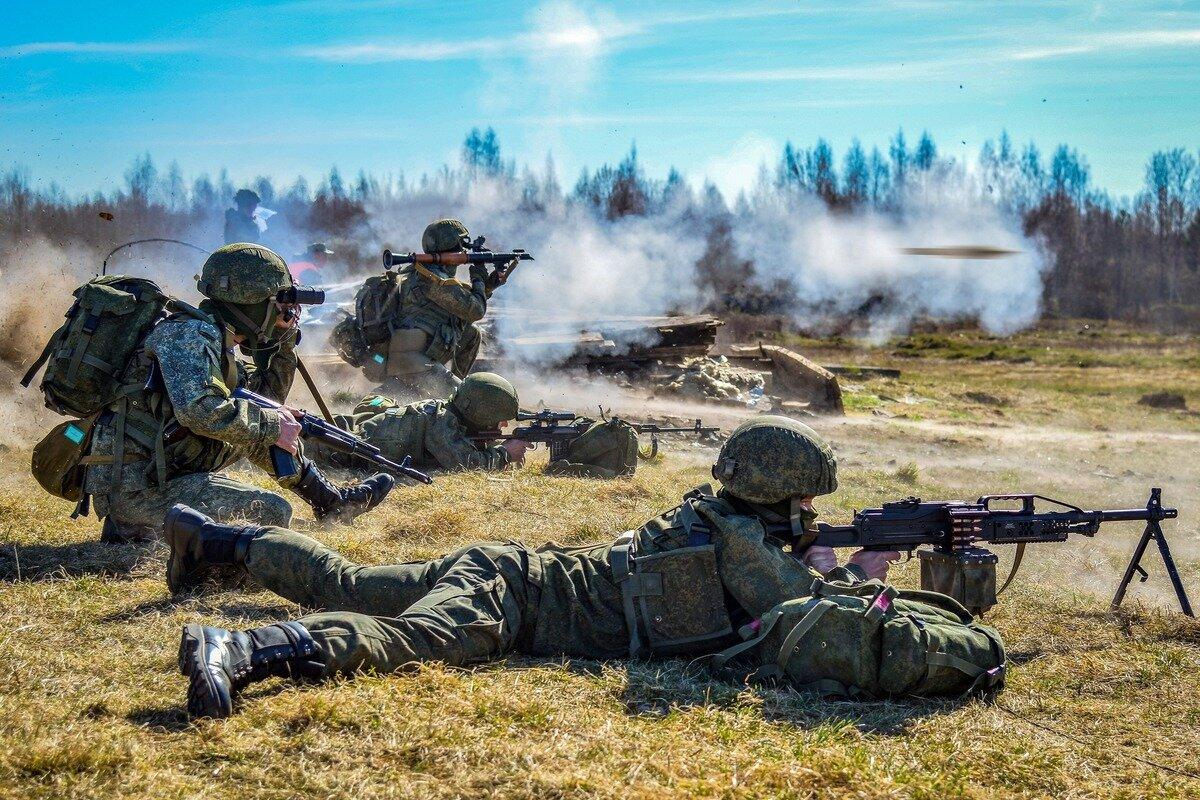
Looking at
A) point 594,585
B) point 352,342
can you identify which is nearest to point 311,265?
point 352,342

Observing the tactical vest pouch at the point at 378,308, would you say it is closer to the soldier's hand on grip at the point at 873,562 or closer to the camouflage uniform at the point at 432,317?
the camouflage uniform at the point at 432,317

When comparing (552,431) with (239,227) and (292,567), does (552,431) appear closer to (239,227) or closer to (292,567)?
(292,567)

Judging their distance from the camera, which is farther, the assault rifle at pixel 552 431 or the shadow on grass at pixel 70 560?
the assault rifle at pixel 552 431

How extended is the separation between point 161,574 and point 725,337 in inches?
909

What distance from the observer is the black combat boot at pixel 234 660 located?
4.01 meters

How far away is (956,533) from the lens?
603 centimetres

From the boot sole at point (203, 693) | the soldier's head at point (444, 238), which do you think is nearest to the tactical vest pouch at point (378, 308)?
the soldier's head at point (444, 238)

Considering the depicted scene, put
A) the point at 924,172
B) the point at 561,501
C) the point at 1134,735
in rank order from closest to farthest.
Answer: the point at 1134,735 < the point at 561,501 < the point at 924,172

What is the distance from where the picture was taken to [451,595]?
4.84 meters

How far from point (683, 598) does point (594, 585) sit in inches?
16.4

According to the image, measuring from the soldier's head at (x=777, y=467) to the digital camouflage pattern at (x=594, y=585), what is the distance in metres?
0.13

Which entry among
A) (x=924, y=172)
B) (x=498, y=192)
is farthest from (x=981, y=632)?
(x=924, y=172)

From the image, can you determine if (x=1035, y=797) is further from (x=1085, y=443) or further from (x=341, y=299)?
(x=341, y=299)

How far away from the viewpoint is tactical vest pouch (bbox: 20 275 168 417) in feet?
21.9
